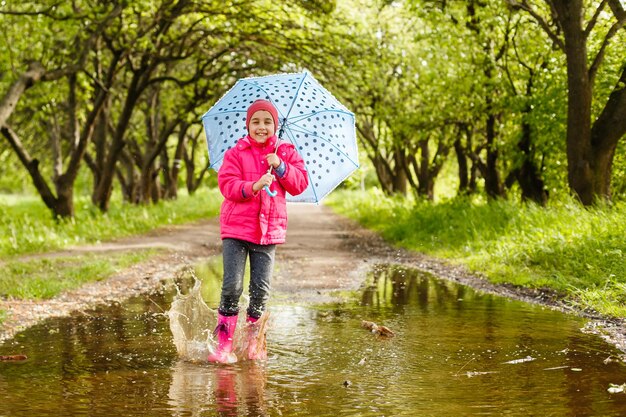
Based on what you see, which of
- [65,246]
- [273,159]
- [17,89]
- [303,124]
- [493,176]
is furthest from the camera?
[493,176]

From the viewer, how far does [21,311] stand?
8.40 metres

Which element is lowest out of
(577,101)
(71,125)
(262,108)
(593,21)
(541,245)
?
(541,245)

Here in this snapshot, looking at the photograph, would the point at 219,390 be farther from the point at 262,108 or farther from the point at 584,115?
the point at 584,115

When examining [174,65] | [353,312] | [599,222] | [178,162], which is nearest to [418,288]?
[353,312]

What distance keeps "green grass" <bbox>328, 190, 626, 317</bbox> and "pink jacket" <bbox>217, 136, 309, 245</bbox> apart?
140 inches

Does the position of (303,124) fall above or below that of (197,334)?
above

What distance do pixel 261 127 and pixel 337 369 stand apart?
185 cm

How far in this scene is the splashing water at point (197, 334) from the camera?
6.25 m

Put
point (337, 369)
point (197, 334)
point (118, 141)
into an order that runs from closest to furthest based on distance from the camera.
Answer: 1. point (337, 369)
2. point (197, 334)
3. point (118, 141)

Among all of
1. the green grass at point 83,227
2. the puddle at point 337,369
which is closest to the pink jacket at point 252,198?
the puddle at point 337,369

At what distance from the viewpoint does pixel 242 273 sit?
20.8 feet

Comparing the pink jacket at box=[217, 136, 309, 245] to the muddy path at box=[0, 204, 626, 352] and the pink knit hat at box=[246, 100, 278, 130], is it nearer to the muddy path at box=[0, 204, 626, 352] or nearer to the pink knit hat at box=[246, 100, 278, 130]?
the pink knit hat at box=[246, 100, 278, 130]

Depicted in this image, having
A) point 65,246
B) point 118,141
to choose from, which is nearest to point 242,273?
point 65,246

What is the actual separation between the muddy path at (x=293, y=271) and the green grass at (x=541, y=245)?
0.28m
